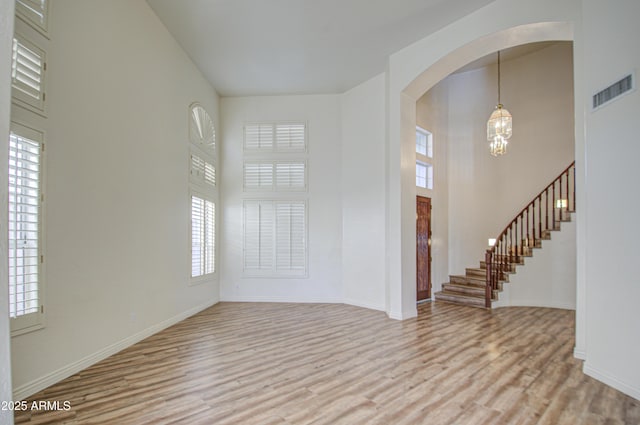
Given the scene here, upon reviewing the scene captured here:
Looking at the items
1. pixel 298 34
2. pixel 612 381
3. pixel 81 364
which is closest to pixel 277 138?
pixel 298 34

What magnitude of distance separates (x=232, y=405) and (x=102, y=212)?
245 centimetres

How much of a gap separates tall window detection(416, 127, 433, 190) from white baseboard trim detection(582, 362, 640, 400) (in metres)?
4.60

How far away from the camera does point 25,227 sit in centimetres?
270

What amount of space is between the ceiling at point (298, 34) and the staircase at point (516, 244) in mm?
4448

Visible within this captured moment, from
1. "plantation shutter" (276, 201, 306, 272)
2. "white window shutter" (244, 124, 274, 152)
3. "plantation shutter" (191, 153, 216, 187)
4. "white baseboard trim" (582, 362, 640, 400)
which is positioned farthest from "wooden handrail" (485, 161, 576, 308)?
"plantation shutter" (191, 153, 216, 187)

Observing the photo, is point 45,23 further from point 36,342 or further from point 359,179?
point 359,179

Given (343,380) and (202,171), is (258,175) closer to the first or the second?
(202,171)

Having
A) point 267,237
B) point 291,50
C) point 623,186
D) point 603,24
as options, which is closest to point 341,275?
point 267,237

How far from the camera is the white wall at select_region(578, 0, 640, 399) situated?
2.82 meters

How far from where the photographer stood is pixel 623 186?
2.90 meters

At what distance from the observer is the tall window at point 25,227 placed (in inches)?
102

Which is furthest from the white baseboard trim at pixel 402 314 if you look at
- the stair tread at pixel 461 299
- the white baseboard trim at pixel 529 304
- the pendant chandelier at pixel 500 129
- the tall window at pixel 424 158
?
the pendant chandelier at pixel 500 129

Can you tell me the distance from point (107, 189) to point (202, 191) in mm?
2514

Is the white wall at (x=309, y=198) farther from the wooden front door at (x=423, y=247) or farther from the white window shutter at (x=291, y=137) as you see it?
the wooden front door at (x=423, y=247)
